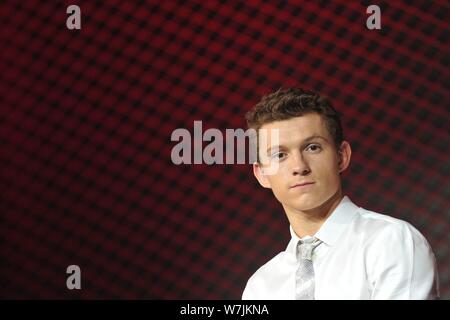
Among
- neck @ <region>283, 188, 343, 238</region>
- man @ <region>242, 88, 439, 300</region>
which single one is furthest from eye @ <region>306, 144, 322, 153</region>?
neck @ <region>283, 188, 343, 238</region>

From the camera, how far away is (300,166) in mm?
1912

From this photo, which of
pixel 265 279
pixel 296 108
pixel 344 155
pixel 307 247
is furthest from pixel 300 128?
pixel 265 279

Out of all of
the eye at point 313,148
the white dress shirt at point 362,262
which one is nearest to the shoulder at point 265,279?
the white dress shirt at point 362,262

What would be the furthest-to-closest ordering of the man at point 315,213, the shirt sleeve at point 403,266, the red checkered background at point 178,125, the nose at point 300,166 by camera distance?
the red checkered background at point 178,125, the nose at point 300,166, the man at point 315,213, the shirt sleeve at point 403,266

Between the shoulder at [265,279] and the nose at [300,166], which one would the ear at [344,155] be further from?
the shoulder at [265,279]

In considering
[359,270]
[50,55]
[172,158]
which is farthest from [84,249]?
[359,270]

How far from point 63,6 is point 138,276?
0.93m

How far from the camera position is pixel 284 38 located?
7.63ft

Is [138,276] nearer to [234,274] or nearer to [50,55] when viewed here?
[234,274]

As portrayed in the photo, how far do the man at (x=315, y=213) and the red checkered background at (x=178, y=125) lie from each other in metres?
0.25

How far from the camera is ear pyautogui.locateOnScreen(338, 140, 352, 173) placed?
200cm

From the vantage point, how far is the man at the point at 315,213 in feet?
5.89

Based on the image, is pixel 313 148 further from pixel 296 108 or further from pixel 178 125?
pixel 178 125

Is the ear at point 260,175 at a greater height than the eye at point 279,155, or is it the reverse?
the eye at point 279,155
